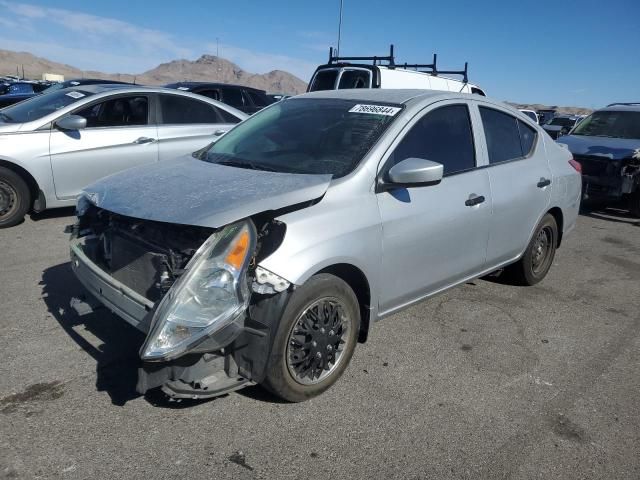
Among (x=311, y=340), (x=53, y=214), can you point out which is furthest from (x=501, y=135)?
(x=53, y=214)

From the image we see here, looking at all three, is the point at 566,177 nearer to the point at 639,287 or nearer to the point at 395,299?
the point at 639,287

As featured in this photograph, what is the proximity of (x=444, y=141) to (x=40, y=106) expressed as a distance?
5.14 metres

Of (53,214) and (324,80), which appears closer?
(53,214)

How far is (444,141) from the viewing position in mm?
3873

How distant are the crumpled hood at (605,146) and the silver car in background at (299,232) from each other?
5473mm

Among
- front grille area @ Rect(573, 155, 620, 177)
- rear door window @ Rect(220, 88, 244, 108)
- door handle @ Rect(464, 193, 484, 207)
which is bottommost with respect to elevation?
door handle @ Rect(464, 193, 484, 207)

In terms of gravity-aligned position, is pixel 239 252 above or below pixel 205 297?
above

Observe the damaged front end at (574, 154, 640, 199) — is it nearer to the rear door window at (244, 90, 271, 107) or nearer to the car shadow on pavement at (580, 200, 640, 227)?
the car shadow on pavement at (580, 200, 640, 227)

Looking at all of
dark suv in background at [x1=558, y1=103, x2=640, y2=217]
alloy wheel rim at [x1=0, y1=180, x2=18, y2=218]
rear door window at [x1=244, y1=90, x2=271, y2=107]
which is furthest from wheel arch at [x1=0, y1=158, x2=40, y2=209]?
dark suv in background at [x1=558, y1=103, x2=640, y2=217]

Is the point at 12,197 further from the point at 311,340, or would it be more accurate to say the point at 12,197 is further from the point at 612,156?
the point at 612,156

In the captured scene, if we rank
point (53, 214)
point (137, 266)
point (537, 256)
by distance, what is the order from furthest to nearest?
A: point (53, 214) → point (537, 256) → point (137, 266)

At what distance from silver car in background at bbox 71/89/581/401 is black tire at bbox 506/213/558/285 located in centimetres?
47

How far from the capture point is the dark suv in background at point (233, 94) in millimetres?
11079

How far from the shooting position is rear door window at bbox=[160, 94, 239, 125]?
7.02m
